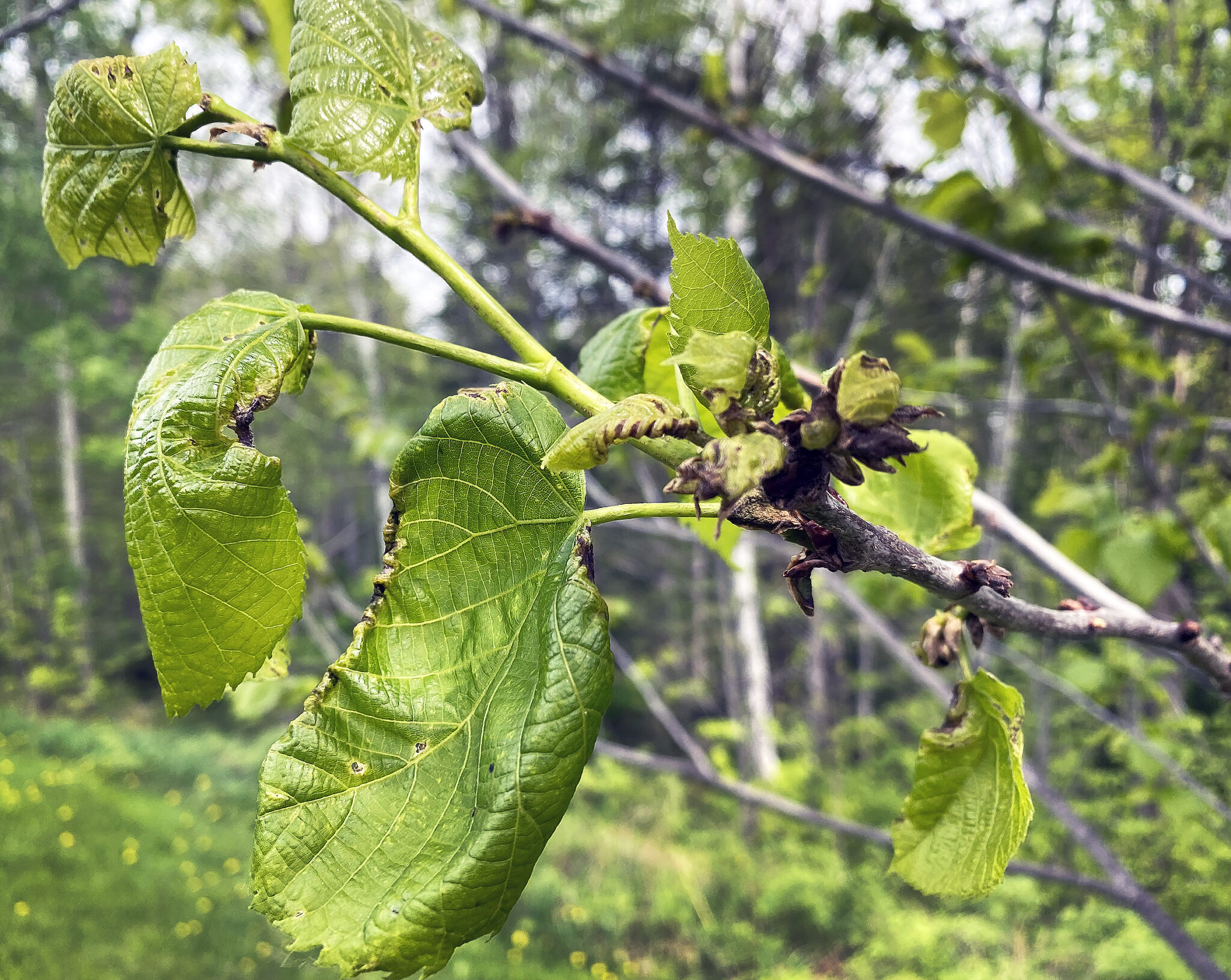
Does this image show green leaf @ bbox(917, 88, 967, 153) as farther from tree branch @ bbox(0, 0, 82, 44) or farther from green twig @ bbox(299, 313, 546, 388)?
tree branch @ bbox(0, 0, 82, 44)

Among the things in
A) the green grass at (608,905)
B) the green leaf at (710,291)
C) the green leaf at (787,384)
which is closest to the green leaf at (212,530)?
the green leaf at (710,291)

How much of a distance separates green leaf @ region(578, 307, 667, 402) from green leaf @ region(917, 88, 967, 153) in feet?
5.71

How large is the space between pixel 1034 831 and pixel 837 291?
316 inches

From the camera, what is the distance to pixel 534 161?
1184 centimetres

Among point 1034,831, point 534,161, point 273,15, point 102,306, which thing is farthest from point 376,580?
point 102,306

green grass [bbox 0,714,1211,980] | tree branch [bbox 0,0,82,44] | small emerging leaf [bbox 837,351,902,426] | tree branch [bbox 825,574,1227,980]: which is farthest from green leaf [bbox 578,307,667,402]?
green grass [bbox 0,714,1211,980]

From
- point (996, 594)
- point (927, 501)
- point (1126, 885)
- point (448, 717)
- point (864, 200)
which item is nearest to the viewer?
point (448, 717)

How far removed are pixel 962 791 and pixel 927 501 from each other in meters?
0.33

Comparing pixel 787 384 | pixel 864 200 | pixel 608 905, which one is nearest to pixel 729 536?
pixel 787 384

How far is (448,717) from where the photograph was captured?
0.47 metres

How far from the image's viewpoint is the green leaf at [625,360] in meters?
0.76

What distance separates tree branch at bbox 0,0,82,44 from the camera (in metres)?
1.44

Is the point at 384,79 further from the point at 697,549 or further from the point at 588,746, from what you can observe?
the point at 697,549

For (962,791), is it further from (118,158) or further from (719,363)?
(118,158)
